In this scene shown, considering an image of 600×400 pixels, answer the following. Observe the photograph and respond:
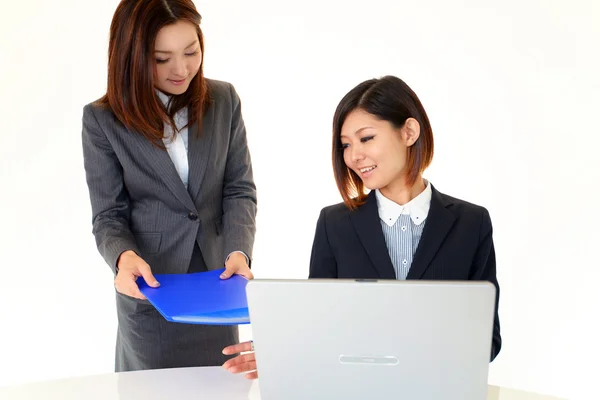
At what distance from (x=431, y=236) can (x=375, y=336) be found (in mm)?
836

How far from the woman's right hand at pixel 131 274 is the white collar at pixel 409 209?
25.5 inches

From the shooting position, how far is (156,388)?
6.38 ft

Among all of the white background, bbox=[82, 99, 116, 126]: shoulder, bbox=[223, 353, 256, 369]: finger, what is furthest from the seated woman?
the white background

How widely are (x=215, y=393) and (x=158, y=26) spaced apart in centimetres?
102

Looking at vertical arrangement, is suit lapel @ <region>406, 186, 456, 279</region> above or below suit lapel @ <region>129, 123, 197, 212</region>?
below

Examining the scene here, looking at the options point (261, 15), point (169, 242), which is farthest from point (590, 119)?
point (169, 242)

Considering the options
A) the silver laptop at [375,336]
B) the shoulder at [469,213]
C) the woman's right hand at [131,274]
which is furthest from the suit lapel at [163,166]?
the silver laptop at [375,336]

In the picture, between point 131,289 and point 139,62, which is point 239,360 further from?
point 139,62

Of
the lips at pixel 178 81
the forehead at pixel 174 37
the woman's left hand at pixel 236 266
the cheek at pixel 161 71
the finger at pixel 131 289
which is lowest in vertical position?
the finger at pixel 131 289

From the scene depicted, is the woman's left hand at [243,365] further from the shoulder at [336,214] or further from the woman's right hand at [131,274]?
the shoulder at [336,214]

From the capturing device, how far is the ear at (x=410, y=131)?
2180 mm

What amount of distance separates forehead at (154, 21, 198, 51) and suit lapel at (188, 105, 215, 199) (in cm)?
29

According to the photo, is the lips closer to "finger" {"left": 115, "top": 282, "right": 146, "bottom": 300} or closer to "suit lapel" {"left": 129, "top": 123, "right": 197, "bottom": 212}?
"suit lapel" {"left": 129, "top": 123, "right": 197, "bottom": 212}

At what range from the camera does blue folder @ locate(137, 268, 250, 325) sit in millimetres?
1879
